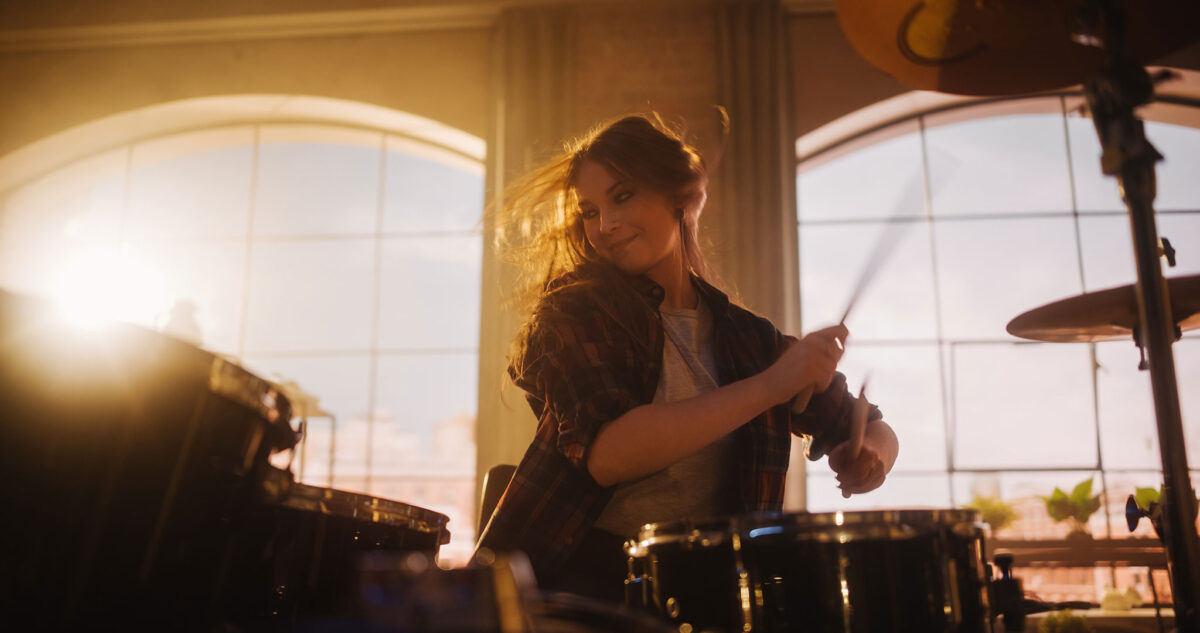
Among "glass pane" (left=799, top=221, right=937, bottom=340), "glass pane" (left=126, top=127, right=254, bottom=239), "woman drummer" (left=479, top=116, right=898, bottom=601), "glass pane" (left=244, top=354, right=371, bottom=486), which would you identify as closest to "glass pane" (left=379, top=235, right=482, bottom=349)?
"glass pane" (left=244, top=354, right=371, bottom=486)

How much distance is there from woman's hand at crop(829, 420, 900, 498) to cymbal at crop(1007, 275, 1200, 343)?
0.60m

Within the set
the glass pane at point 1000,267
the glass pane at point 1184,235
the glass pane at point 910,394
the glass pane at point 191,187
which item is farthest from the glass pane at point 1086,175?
the glass pane at point 191,187

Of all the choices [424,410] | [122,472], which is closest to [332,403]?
[424,410]

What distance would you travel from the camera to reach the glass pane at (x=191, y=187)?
17.7 feet

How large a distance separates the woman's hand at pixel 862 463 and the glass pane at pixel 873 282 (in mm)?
3096

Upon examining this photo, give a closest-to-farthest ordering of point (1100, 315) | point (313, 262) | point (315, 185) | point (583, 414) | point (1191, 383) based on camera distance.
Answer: point (583, 414), point (1100, 315), point (1191, 383), point (313, 262), point (315, 185)

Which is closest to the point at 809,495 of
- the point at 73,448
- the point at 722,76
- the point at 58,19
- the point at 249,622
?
the point at 722,76

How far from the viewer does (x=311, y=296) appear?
5234 millimetres

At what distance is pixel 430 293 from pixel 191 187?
170 cm

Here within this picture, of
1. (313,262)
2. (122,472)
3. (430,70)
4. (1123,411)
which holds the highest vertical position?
(430,70)

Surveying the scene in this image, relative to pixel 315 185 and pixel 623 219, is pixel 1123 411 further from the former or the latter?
pixel 315 185

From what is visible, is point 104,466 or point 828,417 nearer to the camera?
point 104,466

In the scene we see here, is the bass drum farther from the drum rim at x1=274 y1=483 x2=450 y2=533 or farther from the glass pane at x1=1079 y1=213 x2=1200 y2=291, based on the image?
the glass pane at x1=1079 y1=213 x2=1200 y2=291

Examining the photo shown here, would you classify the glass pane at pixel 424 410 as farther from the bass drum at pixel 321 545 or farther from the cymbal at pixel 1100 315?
the cymbal at pixel 1100 315
